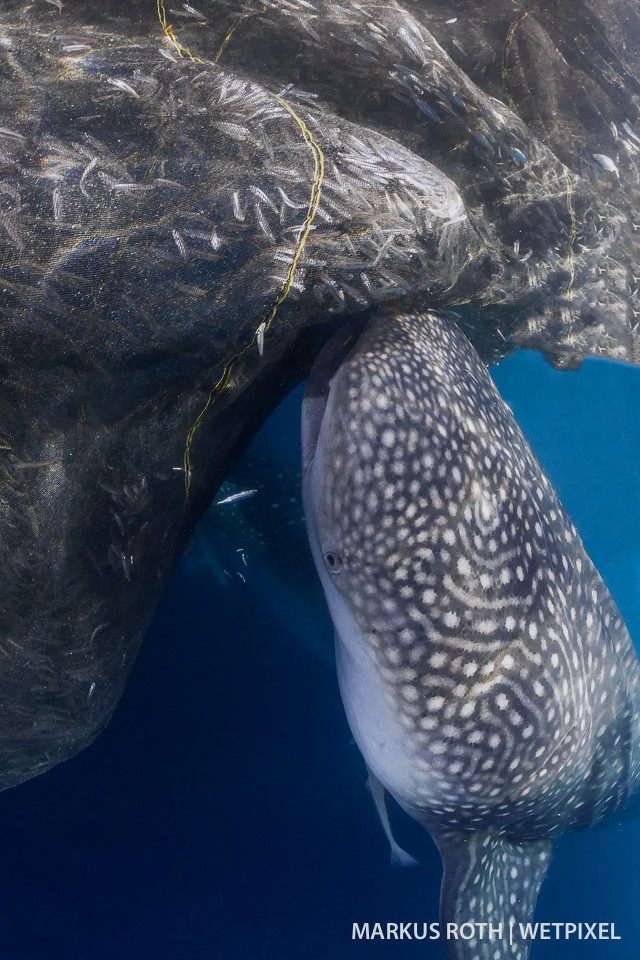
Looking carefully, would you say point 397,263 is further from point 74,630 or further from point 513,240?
point 74,630

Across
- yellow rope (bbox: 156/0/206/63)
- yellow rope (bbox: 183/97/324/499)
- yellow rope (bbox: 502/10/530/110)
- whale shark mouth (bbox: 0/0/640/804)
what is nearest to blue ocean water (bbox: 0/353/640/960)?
whale shark mouth (bbox: 0/0/640/804)

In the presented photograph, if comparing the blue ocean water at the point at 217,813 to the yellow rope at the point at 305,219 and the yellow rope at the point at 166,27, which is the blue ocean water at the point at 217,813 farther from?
the yellow rope at the point at 166,27

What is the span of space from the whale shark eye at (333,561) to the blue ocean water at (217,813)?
2.59 metres

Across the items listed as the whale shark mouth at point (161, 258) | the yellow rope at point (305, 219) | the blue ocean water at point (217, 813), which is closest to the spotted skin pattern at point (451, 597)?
the yellow rope at point (305, 219)

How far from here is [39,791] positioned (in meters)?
5.40

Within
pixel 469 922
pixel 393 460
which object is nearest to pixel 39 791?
pixel 469 922

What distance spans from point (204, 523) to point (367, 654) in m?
3.07

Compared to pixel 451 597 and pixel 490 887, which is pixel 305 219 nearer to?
pixel 451 597

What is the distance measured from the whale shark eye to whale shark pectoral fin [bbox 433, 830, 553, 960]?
77.5 inches

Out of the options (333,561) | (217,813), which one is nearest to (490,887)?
(333,561)

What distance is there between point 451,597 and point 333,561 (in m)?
0.62

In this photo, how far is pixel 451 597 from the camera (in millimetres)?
2889

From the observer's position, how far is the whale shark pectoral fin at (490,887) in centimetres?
359

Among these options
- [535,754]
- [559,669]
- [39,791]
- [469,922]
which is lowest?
[39,791]
